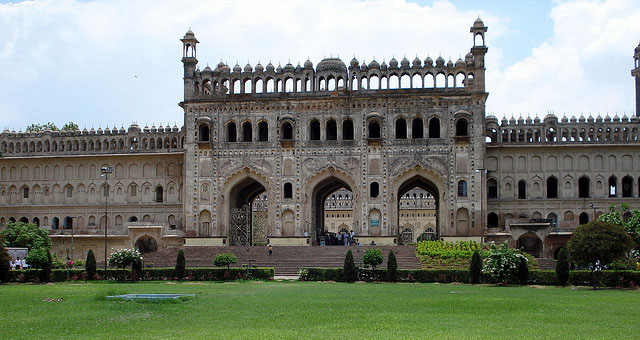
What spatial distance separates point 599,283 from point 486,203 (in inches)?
618

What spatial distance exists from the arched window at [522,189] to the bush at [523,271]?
1845cm

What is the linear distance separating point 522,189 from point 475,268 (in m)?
19.0

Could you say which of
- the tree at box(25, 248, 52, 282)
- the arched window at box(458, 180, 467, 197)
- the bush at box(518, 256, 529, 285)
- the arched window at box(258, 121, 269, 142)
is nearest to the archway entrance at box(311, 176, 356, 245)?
the arched window at box(258, 121, 269, 142)

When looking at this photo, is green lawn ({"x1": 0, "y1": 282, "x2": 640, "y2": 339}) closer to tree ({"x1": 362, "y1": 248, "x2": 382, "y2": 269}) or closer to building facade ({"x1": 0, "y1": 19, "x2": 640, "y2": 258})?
tree ({"x1": 362, "y1": 248, "x2": 382, "y2": 269})

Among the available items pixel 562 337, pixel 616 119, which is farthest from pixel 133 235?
pixel 562 337

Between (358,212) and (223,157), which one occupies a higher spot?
(223,157)

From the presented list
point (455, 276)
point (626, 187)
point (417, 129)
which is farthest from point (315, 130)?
point (626, 187)

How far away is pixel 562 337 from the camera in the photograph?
12.9 meters

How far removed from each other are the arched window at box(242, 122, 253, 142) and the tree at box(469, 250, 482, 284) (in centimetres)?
2042

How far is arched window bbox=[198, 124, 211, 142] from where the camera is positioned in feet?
144

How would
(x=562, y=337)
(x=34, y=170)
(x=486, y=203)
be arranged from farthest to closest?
(x=34, y=170), (x=486, y=203), (x=562, y=337)

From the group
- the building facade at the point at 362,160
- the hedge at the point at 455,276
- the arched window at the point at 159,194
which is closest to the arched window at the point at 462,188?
the building facade at the point at 362,160

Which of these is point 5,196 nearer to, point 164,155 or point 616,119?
point 164,155

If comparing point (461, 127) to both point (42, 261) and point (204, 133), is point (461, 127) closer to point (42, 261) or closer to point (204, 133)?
point (204, 133)
